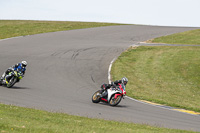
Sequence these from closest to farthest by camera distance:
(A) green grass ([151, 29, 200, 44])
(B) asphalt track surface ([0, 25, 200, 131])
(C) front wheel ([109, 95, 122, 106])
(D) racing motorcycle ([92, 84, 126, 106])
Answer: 1. (B) asphalt track surface ([0, 25, 200, 131])
2. (D) racing motorcycle ([92, 84, 126, 106])
3. (C) front wheel ([109, 95, 122, 106])
4. (A) green grass ([151, 29, 200, 44])

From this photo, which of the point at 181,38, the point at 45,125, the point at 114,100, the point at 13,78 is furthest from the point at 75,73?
the point at 181,38

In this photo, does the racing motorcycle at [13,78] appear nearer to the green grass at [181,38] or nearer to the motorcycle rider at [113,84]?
the motorcycle rider at [113,84]

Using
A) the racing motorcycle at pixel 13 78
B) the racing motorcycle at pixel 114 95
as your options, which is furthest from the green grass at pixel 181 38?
the racing motorcycle at pixel 114 95

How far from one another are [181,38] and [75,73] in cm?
2404

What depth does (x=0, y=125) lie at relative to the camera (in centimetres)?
841

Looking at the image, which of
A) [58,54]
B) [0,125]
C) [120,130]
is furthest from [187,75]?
[0,125]

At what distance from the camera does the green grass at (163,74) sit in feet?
71.9

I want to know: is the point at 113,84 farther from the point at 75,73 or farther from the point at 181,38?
the point at 181,38

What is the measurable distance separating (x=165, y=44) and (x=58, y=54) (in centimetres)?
1482

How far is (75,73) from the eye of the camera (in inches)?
1024

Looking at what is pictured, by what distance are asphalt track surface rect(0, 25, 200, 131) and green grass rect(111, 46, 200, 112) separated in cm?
175

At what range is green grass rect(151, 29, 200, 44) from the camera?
43.2 meters

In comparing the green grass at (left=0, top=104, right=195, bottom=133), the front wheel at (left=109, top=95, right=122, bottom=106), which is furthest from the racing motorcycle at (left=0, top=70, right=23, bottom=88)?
the green grass at (left=0, top=104, right=195, bottom=133)

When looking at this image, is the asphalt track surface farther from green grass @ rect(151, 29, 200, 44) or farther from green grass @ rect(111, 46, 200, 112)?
green grass @ rect(151, 29, 200, 44)
